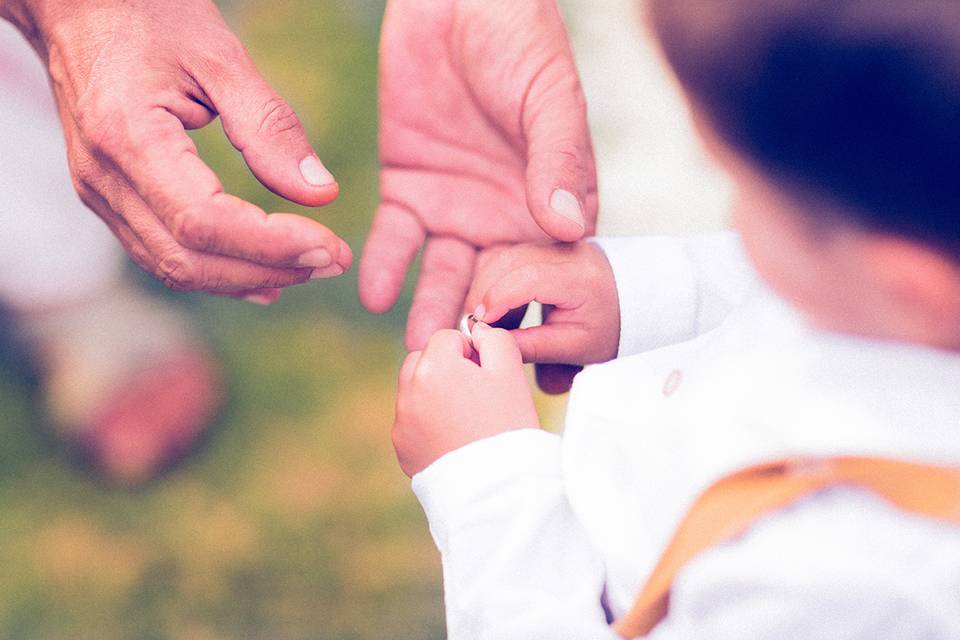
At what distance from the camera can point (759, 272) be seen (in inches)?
26.2

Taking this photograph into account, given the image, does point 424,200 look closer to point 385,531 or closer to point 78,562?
point 385,531

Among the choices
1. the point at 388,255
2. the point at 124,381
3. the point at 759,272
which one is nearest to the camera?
the point at 759,272

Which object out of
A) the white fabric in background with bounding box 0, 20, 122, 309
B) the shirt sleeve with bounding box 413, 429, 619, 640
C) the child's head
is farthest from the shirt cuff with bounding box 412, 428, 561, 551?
the white fabric in background with bounding box 0, 20, 122, 309

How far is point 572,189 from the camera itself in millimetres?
806

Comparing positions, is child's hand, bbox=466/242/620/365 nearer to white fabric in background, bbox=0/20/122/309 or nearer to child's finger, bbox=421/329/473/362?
child's finger, bbox=421/329/473/362

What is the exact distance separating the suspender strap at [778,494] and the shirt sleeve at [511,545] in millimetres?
75

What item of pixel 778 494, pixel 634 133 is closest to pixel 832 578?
pixel 778 494

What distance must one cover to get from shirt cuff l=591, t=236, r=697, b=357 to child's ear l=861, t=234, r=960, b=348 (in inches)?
11.4

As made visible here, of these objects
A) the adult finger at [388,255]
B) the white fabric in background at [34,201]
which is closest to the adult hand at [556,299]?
the adult finger at [388,255]

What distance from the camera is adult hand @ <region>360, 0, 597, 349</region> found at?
945mm

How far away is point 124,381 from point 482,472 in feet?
→ 2.07

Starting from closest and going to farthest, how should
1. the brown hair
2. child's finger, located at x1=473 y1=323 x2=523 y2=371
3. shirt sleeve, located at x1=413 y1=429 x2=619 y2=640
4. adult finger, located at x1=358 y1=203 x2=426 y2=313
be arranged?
the brown hair → shirt sleeve, located at x1=413 y1=429 x2=619 y2=640 → child's finger, located at x1=473 y1=323 x2=523 y2=371 → adult finger, located at x1=358 y1=203 x2=426 y2=313

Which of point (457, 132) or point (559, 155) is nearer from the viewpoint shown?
point (559, 155)

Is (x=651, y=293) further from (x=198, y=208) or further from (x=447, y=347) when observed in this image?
(x=198, y=208)
